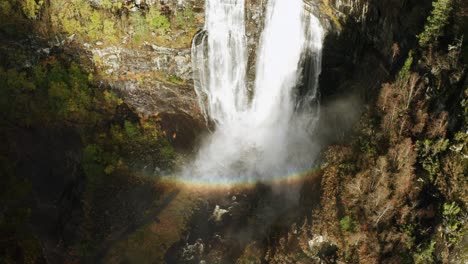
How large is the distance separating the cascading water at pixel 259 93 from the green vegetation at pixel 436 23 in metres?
7.53

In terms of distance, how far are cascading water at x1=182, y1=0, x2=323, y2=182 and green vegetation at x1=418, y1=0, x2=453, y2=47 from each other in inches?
297

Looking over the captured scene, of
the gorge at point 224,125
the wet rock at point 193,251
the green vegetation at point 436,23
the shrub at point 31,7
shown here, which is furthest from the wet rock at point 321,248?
the shrub at point 31,7

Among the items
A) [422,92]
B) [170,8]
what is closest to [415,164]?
[422,92]

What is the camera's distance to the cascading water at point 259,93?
24.8 metres

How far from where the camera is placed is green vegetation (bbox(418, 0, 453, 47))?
16453 mm

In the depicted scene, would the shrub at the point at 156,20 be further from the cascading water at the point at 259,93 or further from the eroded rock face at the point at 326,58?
the cascading water at the point at 259,93

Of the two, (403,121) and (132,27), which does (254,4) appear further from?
(403,121)

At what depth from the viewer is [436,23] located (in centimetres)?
1695


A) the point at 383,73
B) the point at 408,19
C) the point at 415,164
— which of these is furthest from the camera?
the point at 383,73

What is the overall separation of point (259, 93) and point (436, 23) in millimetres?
12439

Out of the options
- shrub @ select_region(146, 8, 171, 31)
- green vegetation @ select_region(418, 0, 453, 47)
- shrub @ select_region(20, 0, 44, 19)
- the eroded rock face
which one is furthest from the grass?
green vegetation @ select_region(418, 0, 453, 47)

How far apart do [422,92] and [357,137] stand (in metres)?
3.82

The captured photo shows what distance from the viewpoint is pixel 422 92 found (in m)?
17.5

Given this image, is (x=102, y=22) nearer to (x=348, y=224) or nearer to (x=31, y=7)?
(x=31, y=7)
